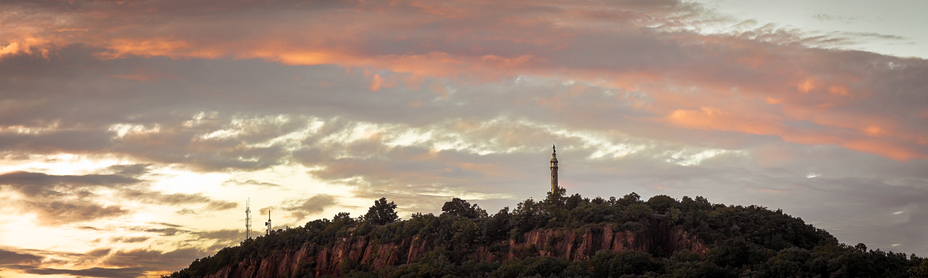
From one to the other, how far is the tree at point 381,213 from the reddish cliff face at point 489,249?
7.34 m

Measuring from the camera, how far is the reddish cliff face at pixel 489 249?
282ft

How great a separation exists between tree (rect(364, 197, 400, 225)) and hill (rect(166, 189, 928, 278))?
17 cm

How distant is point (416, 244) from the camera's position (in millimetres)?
100188

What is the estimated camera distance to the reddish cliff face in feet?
282

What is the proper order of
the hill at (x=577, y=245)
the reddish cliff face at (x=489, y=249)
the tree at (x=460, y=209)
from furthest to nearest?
1. the tree at (x=460, y=209)
2. the reddish cliff face at (x=489, y=249)
3. the hill at (x=577, y=245)

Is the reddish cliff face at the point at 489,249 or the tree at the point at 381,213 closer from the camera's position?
the reddish cliff face at the point at 489,249

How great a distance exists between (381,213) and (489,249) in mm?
27284

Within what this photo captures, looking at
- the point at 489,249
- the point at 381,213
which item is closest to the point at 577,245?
the point at 489,249

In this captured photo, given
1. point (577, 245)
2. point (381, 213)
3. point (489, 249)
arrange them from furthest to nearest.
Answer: point (381, 213), point (489, 249), point (577, 245)

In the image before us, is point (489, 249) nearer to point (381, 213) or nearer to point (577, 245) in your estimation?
point (577, 245)

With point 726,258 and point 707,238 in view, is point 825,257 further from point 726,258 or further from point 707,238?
point 707,238

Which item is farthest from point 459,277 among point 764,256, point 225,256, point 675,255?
point 225,256

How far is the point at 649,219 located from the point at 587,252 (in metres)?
8.79

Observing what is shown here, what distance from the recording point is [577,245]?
8762 centimetres
